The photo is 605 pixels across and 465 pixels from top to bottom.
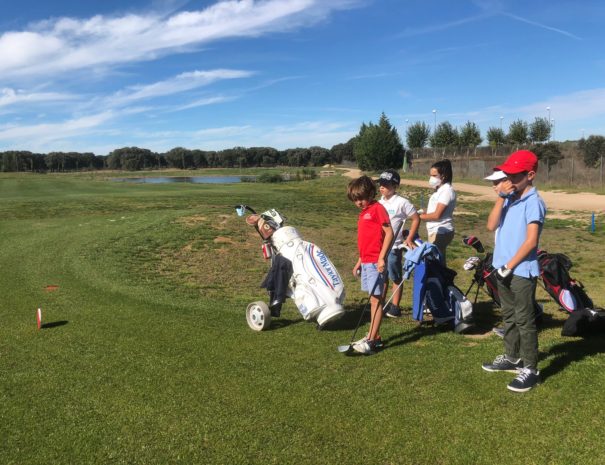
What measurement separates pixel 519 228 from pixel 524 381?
4.33 feet

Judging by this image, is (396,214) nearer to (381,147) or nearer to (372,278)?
(372,278)

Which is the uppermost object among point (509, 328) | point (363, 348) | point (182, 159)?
point (182, 159)

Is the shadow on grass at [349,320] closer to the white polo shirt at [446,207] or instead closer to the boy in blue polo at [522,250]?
the white polo shirt at [446,207]

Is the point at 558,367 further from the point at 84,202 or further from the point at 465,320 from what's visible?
the point at 84,202

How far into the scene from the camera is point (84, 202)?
25.9 metres

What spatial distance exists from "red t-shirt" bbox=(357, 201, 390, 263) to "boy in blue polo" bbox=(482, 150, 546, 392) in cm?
127

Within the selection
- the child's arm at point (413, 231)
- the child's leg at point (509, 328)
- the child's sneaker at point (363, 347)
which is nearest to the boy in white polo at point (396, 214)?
the child's arm at point (413, 231)

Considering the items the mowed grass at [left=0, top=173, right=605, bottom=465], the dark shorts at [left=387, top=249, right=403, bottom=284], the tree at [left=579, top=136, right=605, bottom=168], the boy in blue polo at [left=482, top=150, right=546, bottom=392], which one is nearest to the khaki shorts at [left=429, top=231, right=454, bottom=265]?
the dark shorts at [left=387, top=249, right=403, bottom=284]

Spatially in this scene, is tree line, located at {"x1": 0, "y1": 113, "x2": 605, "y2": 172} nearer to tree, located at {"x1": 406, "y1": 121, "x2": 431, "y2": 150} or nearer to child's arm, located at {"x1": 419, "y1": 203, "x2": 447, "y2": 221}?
tree, located at {"x1": 406, "y1": 121, "x2": 431, "y2": 150}

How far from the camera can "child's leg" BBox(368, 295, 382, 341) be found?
5449 mm

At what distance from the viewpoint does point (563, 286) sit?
5777 millimetres

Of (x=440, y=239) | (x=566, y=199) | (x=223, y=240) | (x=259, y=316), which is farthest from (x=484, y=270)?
(x=566, y=199)

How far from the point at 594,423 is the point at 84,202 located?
1032 inches

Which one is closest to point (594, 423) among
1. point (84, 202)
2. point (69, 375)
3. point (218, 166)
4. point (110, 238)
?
point (69, 375)
